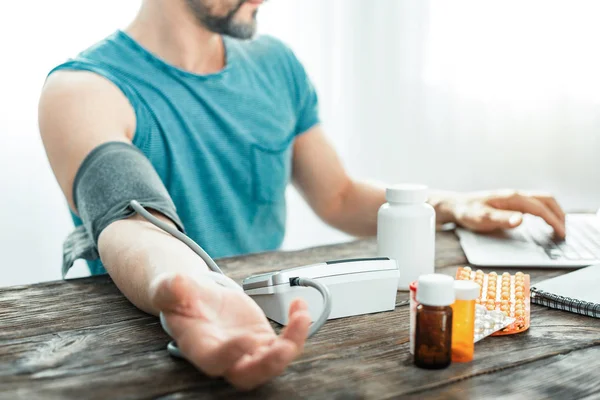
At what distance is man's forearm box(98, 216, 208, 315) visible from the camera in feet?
2.16

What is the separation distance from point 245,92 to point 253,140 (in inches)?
3.8

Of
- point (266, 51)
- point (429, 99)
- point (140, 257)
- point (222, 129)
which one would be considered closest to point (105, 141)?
point (140, 257)

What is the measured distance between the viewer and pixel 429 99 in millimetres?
2215

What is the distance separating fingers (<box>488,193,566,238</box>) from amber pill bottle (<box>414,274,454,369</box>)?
1.84 ft

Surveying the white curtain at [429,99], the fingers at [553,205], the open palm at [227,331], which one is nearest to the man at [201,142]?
the fingers at [553,205]

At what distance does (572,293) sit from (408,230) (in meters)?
0.19

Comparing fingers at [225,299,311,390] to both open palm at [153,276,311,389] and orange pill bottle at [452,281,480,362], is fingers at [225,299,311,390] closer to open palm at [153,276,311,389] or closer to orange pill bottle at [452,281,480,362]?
open palm at [153,276,311,389]

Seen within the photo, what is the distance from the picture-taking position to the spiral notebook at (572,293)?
2.28 ft

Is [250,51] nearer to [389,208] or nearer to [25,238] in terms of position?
[389,208]

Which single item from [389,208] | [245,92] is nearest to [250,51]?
[245,92]

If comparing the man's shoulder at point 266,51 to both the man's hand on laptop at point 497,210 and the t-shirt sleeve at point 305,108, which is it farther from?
the man's hand on laptop at point 497,210

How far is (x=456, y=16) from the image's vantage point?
83.4 inches

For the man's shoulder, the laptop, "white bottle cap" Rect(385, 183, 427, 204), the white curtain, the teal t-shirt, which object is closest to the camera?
"white bottle cap" Rect(385, 183, 427, 204)

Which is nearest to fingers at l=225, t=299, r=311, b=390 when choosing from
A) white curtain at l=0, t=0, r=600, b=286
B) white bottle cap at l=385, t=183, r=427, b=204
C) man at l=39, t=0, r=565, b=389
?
man at l=39, t=0, r=565, b=389
